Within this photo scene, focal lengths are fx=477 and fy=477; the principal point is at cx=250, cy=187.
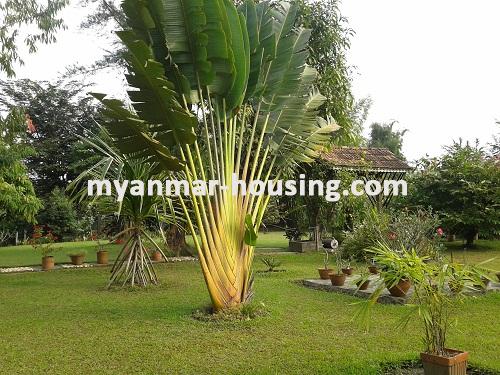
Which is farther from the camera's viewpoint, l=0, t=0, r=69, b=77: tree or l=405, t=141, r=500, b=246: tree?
l=405, t=141, r=500, b=246: tree

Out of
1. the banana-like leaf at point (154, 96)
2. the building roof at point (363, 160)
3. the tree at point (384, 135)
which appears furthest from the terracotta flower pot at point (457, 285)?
the tree at point (384, 135)

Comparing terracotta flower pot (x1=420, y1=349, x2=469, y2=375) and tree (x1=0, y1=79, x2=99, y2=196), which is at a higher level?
tree (x1=0, y1=79, x2=99, y2=196)

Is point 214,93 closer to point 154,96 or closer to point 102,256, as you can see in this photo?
point 154,96

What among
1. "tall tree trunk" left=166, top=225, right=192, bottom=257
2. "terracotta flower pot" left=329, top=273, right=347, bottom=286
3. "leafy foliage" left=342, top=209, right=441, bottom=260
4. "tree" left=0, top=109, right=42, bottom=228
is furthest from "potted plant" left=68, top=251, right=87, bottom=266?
"terracotta flower pot" left=329, top=273, right=347, bottom=286

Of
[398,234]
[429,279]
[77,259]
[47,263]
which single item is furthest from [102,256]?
[429,279]

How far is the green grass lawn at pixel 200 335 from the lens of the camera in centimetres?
445

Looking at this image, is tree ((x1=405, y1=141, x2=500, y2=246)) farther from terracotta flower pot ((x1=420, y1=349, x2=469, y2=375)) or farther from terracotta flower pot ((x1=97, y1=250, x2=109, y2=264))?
terracotta flower pot ((x1=420, y1=349, x2=469, y2=375))

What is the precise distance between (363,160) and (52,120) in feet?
66.7

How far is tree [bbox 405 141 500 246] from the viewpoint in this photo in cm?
1507

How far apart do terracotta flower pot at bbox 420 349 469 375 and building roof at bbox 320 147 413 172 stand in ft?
40.6

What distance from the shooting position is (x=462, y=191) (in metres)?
15.3

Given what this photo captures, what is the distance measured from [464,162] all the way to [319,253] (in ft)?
18.9

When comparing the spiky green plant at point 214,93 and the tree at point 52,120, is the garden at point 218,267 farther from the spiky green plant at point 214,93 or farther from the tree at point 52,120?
the tree at point 52,120

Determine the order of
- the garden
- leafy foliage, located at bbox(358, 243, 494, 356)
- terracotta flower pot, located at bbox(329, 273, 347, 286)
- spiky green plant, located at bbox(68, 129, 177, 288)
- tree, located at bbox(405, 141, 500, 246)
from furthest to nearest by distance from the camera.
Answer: tree, located at bbox(405, 141, 500, 246) < spiky green plant, located at bbox(68, 129, 177, 288) < terracotta flower pot, located at bbox(329, 273, 347, 286) < the garden < leafy foliage, located at bbox(358, 243, 494, 356)
